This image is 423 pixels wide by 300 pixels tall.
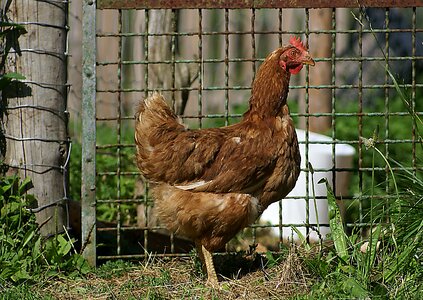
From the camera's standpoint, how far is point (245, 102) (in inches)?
571

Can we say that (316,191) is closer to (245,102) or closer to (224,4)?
(224,4)

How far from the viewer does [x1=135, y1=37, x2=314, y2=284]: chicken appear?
545cm

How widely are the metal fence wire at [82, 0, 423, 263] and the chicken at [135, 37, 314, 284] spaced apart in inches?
16.2

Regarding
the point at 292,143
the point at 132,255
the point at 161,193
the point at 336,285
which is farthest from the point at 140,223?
the point at 336,285

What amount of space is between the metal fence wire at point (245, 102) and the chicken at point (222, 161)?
1.35 ft

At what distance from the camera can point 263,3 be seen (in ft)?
19.7

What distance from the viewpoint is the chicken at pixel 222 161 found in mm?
5445

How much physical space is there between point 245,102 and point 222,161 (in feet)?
29.7

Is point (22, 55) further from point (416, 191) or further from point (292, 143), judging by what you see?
point (416, 191)

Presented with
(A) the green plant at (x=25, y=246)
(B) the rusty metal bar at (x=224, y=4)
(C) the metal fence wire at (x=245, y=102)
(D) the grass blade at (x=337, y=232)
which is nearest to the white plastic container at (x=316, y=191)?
(C) the metal fence wire at (x=245, y=102)

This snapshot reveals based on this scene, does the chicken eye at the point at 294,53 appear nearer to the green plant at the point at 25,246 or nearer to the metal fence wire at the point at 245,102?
the metal fence wire at the point at 245,102

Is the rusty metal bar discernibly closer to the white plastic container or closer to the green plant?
the green plant

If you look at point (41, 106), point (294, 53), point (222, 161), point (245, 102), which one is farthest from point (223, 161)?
point (245, 102)

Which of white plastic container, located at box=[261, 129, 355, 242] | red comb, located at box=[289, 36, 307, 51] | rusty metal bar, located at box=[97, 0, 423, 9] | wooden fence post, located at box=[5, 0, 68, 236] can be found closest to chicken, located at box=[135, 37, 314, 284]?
red comb, located at box=[289, 36, 307, 51]
